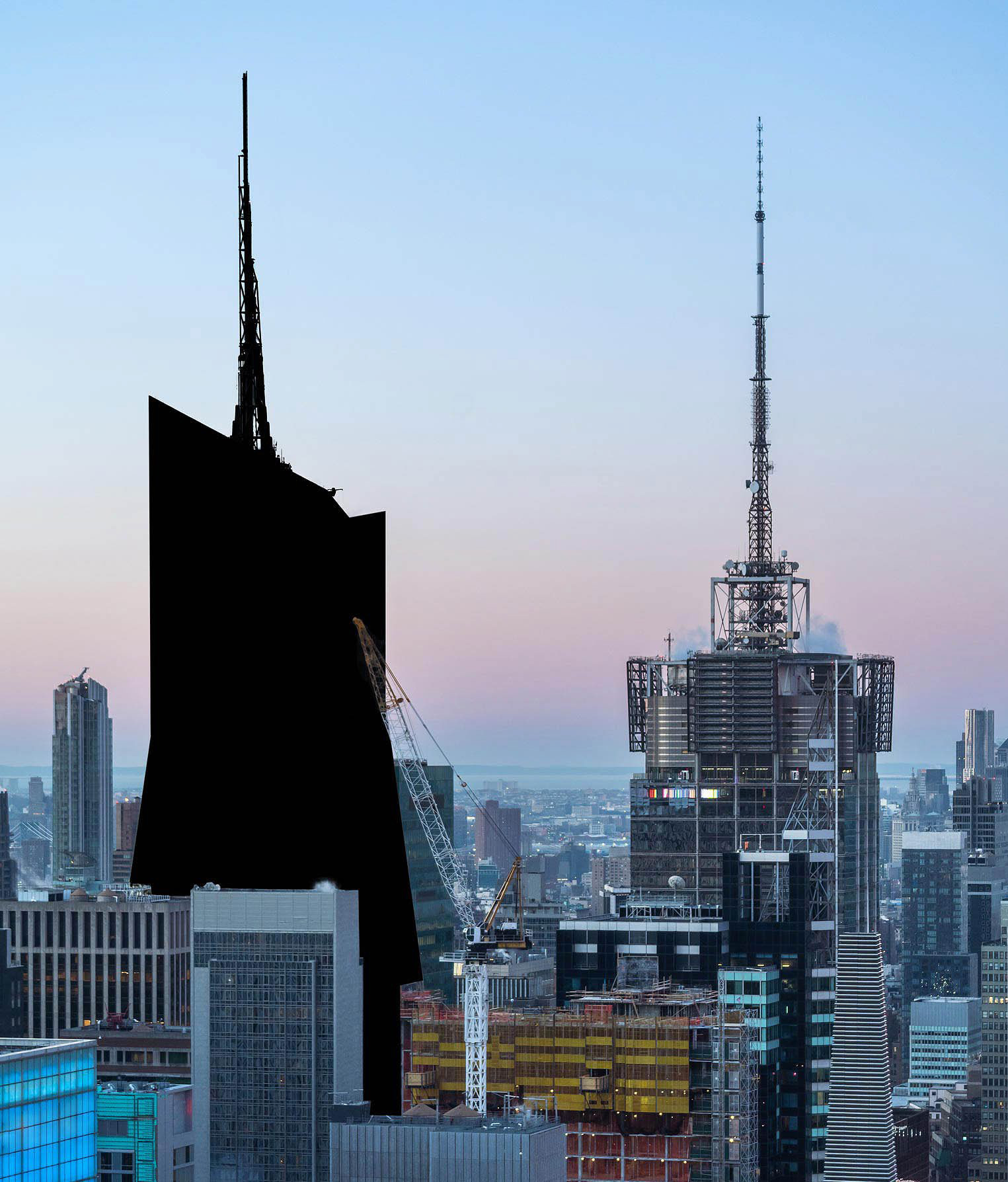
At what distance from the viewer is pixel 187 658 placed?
178000 mm

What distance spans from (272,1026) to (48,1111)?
2070 inches

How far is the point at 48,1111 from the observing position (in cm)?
12369

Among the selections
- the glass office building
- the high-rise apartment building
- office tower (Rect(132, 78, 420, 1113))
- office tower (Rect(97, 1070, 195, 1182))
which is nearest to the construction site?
office tower (Rect(132, 78, 420, 1113))

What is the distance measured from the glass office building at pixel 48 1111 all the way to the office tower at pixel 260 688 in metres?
49.5

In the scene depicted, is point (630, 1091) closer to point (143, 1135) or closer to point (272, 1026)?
point (272, 1026)

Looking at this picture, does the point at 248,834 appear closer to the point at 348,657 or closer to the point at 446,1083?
the point at 348,657

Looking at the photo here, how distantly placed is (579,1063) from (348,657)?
34.9m

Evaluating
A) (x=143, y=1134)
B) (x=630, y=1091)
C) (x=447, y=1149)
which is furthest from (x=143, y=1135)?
(x=630, y=1091)

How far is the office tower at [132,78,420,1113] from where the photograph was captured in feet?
578

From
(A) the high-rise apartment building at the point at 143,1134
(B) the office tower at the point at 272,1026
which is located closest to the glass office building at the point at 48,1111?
(A) the high-rise apartment building at the point at 143,1134

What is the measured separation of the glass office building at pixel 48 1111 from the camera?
4744 inches

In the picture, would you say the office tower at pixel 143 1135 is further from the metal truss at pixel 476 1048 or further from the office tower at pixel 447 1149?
the metal truss at pixel 476 1048

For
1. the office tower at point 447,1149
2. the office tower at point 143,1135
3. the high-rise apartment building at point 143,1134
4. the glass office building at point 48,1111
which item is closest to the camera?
the glass office building at point 48,1111

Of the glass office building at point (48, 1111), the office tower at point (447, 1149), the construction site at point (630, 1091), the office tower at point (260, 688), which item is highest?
the office tower at point (260, 688)
